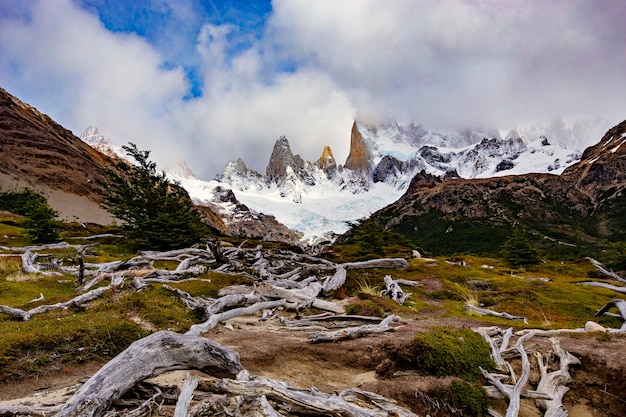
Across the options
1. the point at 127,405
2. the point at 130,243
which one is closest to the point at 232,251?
the point at 130,243

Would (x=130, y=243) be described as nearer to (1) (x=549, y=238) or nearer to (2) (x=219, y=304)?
(2) (x=219, y=304)

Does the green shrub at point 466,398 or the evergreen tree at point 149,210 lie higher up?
the evergreen tree at point 149,210

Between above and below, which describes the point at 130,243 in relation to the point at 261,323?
above

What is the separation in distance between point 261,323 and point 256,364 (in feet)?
A: 15.5

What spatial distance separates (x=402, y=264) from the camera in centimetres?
2861

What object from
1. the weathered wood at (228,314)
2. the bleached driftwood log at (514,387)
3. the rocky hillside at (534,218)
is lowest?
the bleached driftwood log at (514,387)

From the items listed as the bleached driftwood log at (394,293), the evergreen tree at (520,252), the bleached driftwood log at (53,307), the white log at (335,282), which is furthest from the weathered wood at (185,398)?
the evergreen tree at (520,252)

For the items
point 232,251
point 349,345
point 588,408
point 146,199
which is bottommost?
point 588,408

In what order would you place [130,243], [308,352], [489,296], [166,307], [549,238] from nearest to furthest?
[308,352], [166,307], [489,296], [130,243], [549,238]

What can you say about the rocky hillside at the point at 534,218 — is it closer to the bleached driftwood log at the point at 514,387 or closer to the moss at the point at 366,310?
the moss at the point at 366,310

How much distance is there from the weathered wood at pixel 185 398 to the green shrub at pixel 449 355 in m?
4.84

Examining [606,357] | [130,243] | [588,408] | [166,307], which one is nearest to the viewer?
[588,408]

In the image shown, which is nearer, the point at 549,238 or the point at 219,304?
the point at 219,304

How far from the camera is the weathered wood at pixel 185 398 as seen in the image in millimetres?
4215
